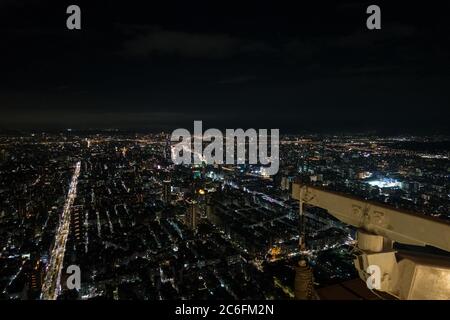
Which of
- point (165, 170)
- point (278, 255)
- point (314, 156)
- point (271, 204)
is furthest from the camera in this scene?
point (165, 170)

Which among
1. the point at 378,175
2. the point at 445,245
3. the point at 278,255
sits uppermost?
the point at 445,245

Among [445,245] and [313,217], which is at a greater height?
[445,245]

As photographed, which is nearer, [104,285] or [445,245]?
[445,245]

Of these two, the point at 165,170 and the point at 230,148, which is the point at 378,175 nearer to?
the point at 230,148

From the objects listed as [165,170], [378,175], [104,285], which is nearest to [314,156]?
[378,175]

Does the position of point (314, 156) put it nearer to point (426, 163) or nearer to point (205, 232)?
point (426, 163)
